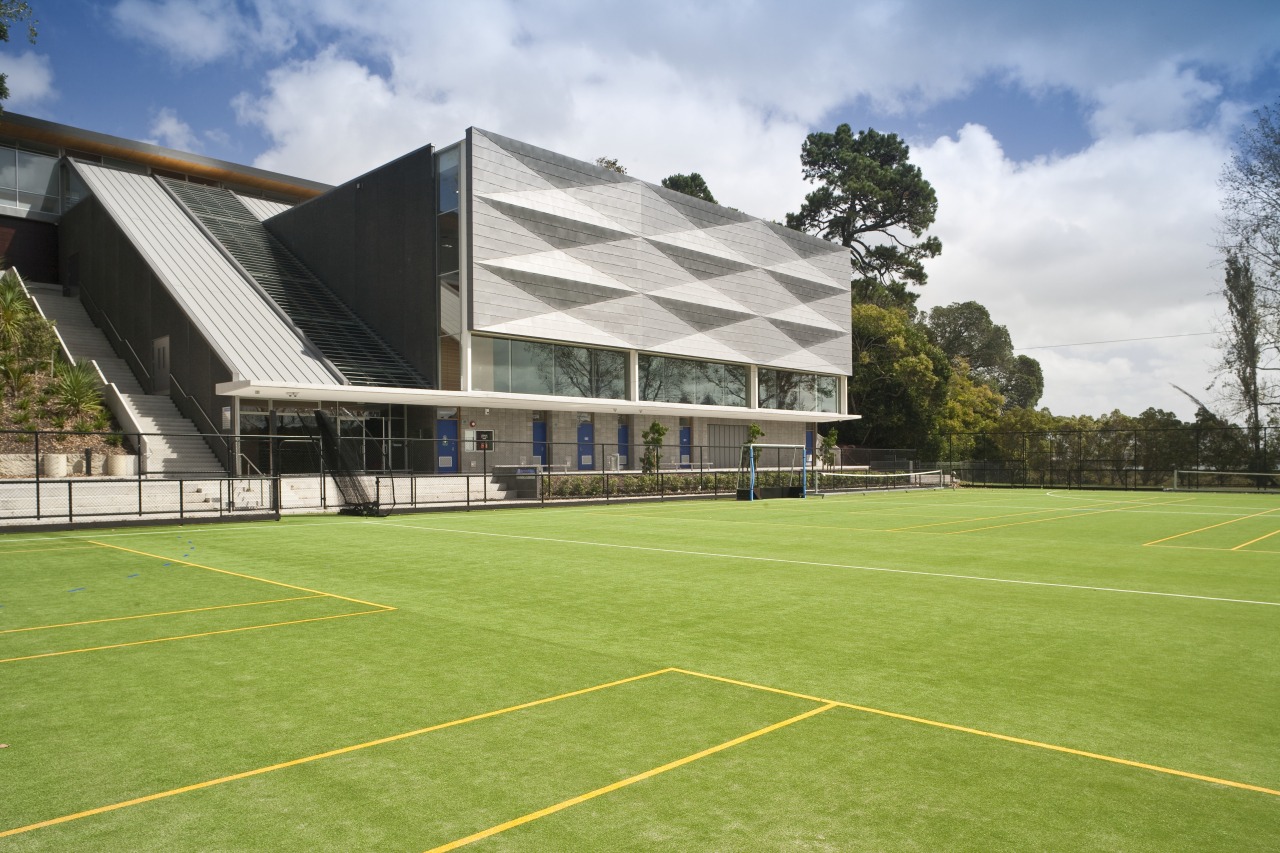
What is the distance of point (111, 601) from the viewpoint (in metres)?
10.7

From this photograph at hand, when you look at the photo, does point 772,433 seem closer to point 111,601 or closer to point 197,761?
point 111,601

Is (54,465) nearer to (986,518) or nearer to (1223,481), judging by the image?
(986,518)

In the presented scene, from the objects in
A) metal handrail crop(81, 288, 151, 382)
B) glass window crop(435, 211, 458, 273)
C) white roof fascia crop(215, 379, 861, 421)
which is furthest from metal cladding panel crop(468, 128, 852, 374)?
metal handrail crop(81, 288, 151, 382)

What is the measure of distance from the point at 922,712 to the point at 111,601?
9.38 m

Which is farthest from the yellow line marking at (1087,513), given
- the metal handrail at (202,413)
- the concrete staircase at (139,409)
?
the metal handrail at (202,413)

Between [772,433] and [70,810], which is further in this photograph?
[772,433]

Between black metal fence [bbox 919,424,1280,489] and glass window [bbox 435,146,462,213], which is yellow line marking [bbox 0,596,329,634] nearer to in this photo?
glass window [bbox 435,146,462,213]

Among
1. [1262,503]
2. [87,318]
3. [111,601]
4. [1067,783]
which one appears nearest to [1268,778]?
[1067,783]

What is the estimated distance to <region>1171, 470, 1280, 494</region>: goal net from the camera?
48.6m

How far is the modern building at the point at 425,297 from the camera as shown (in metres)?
36.4

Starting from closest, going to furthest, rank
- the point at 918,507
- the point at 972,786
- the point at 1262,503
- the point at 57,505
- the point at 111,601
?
the point at 972,786 < the point at 111,601 < the point at 57,505 < the point at 918,507 < the point at 1262,503

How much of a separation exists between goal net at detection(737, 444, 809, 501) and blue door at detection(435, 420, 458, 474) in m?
12.3

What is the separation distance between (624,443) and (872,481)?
1565 centimetres

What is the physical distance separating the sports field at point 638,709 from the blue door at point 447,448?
24.3 meters
